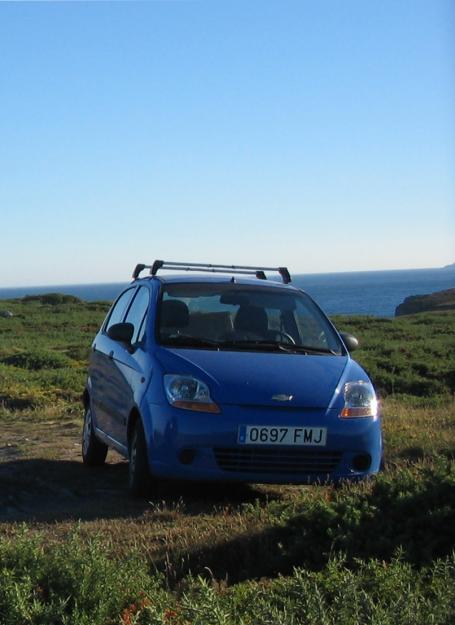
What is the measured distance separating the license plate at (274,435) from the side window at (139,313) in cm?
144

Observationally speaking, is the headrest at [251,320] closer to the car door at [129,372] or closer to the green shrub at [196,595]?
the car door at [129,372]

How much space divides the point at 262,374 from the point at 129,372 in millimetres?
1203

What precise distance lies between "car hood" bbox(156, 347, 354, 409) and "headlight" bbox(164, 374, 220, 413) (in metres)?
0.04

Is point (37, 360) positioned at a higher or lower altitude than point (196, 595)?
lower

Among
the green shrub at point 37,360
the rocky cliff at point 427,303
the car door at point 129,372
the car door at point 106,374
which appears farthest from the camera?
the rocky cliff at point 427,303

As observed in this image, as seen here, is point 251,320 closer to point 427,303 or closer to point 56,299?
point 56,299

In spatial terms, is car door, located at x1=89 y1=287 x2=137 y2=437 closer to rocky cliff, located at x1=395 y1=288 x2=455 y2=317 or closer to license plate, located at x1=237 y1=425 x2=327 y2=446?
license plate, located at x1=237 y1=425 x2=327 y2=446

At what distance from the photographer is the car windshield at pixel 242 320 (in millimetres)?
7715

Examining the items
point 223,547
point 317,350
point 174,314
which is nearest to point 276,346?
point 317,350

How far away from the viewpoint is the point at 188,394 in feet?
22.7

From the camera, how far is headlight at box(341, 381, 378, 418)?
7.05m

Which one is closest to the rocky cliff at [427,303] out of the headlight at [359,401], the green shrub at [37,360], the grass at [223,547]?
the green shrub at [37,360]

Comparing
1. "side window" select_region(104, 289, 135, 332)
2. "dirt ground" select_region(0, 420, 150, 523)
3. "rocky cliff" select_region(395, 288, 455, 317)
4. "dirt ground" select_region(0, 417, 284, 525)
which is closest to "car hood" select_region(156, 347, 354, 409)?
"dirt ground" select_region(0, 417, 284, 525)

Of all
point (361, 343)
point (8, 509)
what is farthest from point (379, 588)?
point (361, 343)
